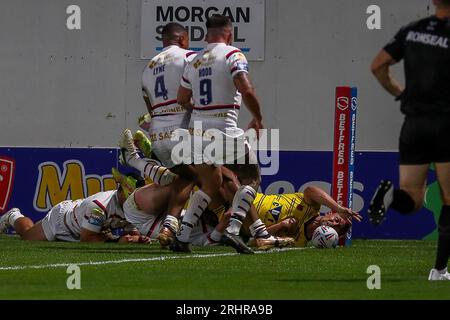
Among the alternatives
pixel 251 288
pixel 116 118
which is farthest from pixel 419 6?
pixel 251 288

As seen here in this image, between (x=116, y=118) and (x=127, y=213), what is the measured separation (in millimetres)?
2358

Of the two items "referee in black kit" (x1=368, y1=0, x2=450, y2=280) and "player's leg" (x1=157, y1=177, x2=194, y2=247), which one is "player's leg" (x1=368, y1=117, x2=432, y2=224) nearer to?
"referee in black kit" (x1=368, y1=0, x2=450, y2=280)

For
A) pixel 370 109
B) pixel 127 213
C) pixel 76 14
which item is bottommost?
pixel 127 213

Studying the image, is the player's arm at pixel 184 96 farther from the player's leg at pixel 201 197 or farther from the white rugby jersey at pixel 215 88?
the player's leg at pixel 201 197

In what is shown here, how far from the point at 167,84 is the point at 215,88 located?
1.10m

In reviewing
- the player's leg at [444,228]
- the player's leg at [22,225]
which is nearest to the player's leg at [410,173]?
the player's leg at [444,228]

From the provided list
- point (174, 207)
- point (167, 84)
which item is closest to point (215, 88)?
point (167, 84)

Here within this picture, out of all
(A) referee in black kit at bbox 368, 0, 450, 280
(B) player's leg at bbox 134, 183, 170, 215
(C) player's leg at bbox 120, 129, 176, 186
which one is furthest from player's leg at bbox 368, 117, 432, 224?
(B) player's leg at bbox 134, 183, 170, 215

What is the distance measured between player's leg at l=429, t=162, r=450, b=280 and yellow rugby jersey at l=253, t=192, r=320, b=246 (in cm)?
464

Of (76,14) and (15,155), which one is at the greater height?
(76,14)

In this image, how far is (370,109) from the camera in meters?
15.6

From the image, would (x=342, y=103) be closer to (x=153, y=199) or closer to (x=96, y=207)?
(x=153, y=199)
